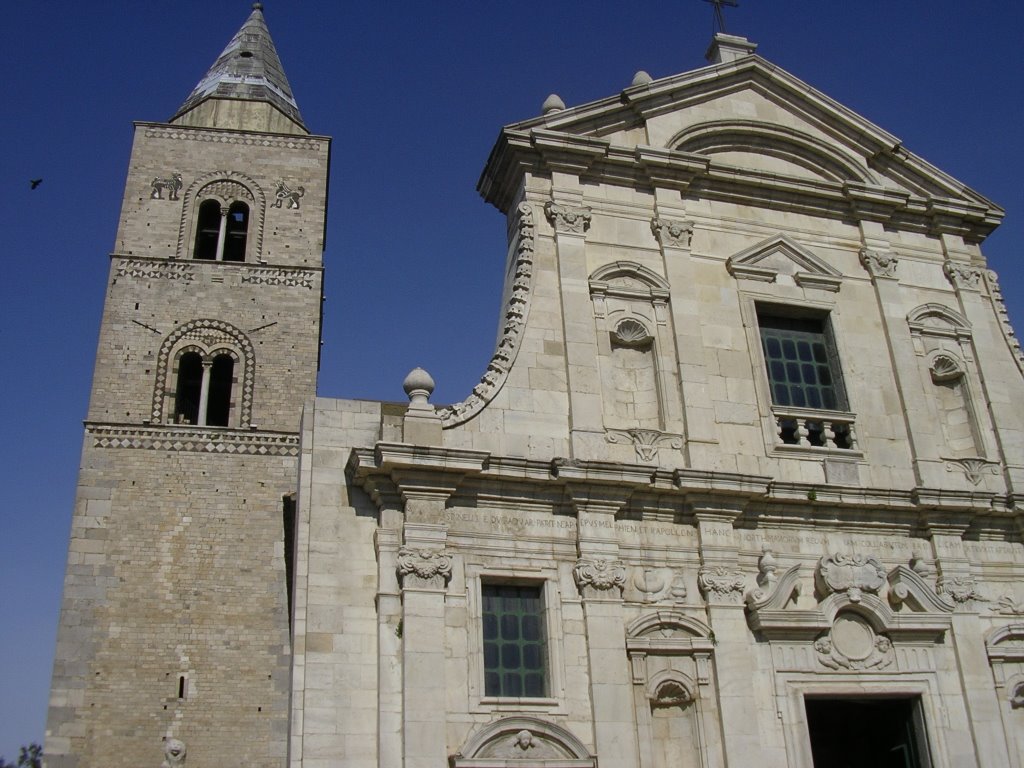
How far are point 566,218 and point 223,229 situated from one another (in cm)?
1678

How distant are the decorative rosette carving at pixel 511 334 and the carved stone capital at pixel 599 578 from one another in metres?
2.14

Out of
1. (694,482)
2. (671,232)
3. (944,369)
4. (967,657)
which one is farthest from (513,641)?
(944,369)

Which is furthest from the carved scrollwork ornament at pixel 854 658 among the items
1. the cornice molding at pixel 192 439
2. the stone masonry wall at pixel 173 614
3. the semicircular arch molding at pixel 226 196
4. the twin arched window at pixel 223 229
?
the twin arched window at pixel 223 229

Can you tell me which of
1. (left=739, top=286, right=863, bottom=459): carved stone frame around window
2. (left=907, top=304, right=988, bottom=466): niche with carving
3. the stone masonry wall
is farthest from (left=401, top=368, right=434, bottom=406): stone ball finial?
the stone masonry wall

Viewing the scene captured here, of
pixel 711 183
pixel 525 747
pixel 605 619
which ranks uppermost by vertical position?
pixel 711 183

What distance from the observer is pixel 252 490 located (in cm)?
2502

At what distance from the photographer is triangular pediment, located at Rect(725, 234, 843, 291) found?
51.3 ft

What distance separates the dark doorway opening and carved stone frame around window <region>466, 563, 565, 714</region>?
126 inches

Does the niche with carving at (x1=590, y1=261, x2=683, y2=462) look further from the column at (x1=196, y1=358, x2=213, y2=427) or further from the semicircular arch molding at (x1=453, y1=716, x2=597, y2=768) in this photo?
the column at (x1=196, y1=358, x2=213, y2=427)

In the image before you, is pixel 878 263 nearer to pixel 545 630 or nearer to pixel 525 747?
pixel 545 630

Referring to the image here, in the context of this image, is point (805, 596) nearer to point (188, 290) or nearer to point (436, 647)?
point (436, 647)

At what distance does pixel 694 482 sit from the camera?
13273mm

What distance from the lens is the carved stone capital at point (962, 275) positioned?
1672 cm

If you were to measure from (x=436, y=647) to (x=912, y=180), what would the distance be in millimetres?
10677
